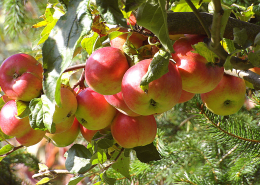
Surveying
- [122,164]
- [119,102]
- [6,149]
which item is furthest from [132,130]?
[6,149]

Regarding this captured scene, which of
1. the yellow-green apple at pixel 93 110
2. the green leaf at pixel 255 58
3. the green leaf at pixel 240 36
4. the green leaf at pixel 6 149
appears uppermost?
the green leaf at pixel 240 36

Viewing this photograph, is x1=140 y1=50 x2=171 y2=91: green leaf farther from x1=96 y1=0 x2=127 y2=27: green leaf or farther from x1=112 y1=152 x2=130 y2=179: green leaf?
x1=112 y1=152 x2=130 y2=179: green leaf

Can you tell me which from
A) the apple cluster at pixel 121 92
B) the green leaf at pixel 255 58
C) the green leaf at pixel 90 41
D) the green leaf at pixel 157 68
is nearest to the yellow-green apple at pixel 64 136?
the apple cluster at pixel 121 92

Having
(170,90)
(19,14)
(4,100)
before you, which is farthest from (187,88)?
(19,14)

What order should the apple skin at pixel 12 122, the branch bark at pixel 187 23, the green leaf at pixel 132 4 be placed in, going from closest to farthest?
the green leaf at pixel 132 4 → the branch bark at pixel 187 23 → the apple skin at pixel 12 122

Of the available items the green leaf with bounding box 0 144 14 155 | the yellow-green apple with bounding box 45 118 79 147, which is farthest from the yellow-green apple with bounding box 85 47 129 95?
the green leaf with bounding box 0 144 14 155

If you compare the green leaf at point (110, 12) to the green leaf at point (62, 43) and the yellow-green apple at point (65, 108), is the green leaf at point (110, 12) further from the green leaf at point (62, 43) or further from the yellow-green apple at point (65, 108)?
the yellow-green apple at point (65, 108)

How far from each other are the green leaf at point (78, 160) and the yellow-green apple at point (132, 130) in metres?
0.11

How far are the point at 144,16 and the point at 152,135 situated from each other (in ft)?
0.96

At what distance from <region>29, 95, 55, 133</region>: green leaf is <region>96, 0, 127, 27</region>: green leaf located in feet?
0.58

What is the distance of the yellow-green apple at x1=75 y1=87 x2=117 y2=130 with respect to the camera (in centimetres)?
51

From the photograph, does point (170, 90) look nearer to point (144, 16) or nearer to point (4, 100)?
point (144, 16)

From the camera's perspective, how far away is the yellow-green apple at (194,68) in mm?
419

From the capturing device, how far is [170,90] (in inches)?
15.1
